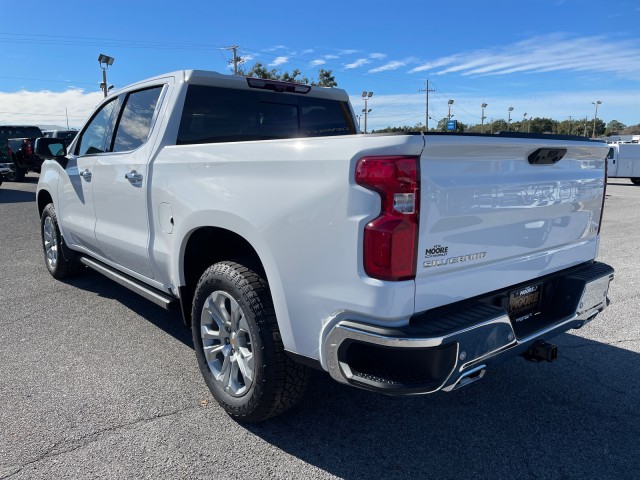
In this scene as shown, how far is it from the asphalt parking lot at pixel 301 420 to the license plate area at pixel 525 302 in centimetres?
66

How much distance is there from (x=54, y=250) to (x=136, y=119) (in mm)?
2661

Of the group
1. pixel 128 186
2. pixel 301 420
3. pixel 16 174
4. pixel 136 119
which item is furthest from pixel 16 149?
pixel 301 420

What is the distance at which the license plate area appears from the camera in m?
2.68

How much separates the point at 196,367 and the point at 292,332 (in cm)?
146

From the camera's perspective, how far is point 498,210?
2449mm

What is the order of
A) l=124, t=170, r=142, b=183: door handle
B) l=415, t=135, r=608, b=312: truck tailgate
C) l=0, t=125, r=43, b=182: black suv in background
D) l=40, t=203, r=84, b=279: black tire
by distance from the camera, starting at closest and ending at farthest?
l=415, t=135, r=608, b=312: truck tailgate → l=124, t=170, r=142, b=183: door handle → l=40, t=203, r=84, b=279: black tire → l=0, t=125, r=43, b=182: black suv in background

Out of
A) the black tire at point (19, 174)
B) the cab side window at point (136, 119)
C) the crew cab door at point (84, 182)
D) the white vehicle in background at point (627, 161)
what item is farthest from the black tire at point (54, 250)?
the white vehicle in background at point (627, 161)

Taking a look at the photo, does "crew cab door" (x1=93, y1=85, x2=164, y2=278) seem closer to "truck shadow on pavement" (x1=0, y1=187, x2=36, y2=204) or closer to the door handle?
the door handle

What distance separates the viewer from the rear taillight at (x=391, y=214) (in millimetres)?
2080

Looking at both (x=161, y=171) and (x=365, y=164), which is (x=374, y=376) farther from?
(x=161, y=171)

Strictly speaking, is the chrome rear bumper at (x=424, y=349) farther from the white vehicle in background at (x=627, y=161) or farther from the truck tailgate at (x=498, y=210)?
the white vehicle in background at (x=627, y=161)

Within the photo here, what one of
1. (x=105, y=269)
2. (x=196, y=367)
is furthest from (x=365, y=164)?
(x=105, y=269)

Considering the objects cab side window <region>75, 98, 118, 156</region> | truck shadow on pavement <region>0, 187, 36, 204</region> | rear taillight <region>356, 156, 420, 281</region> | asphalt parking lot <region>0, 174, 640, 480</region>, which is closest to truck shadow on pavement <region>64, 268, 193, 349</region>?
asphalt parking lot <region>0, 174, 640, 480</region>

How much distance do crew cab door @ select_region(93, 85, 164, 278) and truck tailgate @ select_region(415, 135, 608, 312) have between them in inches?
83.6
